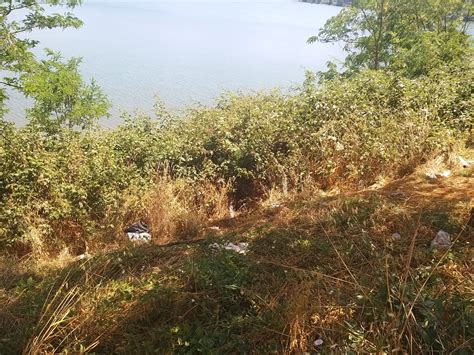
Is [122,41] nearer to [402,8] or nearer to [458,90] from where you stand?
[402,8]

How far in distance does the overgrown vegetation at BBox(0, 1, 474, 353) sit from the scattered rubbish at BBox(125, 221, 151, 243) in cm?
9

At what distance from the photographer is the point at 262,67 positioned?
64.1 ft

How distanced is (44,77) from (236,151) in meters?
4.59

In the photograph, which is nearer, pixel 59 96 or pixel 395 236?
pixel 395 236

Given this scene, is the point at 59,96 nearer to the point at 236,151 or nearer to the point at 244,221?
the point at 236,151

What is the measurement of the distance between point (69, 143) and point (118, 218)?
1.50 metres

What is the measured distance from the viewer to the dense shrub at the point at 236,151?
4.31m

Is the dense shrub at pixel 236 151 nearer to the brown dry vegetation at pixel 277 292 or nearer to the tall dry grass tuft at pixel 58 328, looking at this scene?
the brown dry vegetation at pixel 277 292

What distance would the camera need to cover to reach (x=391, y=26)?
41.4 ft

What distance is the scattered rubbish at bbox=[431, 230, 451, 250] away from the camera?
2608 millimetres

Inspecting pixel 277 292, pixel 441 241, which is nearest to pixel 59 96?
pixel 277 292

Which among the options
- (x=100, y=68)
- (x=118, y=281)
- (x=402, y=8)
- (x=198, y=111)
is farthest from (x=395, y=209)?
(x=100, y=68)

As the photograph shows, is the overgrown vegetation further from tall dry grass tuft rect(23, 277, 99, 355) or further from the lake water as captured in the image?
the lake water

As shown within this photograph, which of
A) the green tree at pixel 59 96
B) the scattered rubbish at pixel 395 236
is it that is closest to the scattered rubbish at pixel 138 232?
the scattered rubbish at pixel 395 236
